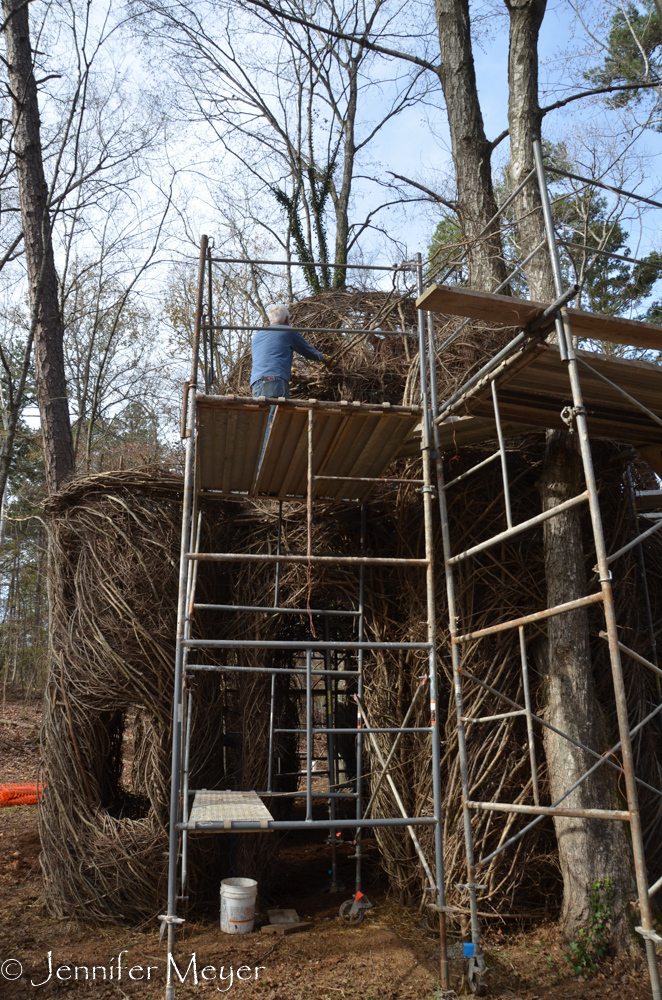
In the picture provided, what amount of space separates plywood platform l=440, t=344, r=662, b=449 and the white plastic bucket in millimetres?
3797

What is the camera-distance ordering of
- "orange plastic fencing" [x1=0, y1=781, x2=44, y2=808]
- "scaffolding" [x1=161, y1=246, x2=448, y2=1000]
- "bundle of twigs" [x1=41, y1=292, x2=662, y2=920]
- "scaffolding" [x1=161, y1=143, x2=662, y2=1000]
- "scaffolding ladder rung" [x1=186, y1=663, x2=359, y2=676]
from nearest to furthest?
"scaffolding" [x1=161, y1=143, x2=662, y2=1000]
"scaffolding" [x1=161, y1=246, x2=448, y2=1000]
"scaffolding ladder rung" [x1=186, y1=663, x2=359, y2=676]
"bundle of twigs" [x1=41, y1=292, x2=662, y2=920]
"orange plastic fencing" [x1=0, y1=781, x2=44, y2=808]

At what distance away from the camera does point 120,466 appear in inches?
267

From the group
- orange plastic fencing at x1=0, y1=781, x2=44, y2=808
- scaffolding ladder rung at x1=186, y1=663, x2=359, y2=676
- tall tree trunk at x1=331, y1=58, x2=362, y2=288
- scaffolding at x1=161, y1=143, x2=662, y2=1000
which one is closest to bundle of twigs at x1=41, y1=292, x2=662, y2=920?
scaffolding at x1=161, y1=143, x2=662, y2=1000

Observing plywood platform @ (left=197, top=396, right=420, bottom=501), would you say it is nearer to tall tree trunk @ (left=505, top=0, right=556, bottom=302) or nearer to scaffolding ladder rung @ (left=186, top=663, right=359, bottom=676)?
scaffolding ladder rung @ (left=186, top=663, right=359, bottom=676)

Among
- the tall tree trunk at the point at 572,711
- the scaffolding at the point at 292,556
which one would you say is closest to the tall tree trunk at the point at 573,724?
the tall tree trunk at the point at 572,711

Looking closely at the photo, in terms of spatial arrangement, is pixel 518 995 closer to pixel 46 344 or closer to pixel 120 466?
pixel 120 466

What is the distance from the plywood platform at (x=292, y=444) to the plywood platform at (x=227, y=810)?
2.44m

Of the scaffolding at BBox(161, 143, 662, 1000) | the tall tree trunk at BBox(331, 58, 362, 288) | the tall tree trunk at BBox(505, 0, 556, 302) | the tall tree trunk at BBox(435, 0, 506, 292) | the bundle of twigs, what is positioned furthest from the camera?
the tall tree trunk at BBox(331, 58, 362, 288)

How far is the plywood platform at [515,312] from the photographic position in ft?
13.2

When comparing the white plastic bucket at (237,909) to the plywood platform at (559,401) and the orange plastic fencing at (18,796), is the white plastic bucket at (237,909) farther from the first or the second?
the orange plastic fencing at (18,796)

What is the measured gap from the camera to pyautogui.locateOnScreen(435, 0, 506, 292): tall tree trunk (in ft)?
24.0

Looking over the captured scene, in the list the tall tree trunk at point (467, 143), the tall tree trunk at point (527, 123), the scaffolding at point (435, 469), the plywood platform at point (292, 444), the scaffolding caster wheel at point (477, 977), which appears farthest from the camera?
the tall tree trunk at point (467, 143)

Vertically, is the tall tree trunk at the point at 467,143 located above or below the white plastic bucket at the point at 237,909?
above

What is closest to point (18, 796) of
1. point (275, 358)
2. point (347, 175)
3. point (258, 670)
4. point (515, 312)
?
point (258, 670)
